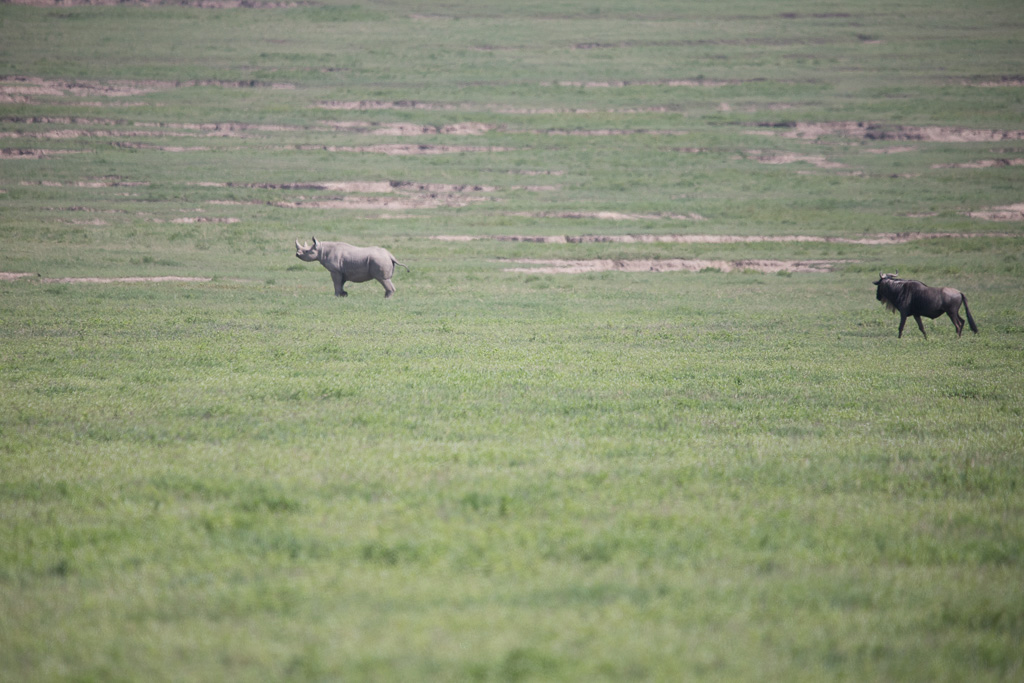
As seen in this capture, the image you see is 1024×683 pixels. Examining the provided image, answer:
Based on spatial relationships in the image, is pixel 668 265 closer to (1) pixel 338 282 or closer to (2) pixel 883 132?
(1) pixel 338 282

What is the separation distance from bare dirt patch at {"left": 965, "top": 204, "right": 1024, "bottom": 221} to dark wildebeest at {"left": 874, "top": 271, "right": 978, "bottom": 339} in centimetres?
3142

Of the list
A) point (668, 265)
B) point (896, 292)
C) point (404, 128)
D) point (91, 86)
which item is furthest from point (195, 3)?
point (896, 292)

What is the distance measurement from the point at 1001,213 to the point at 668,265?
951 inches

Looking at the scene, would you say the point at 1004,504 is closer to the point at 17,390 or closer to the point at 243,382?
the point at 243,382

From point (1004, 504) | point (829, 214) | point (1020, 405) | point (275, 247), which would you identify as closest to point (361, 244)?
point (275, 247)

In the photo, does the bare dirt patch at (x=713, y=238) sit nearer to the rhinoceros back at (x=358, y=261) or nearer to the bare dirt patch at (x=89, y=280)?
the rhinoceros back at (x=358, y=261)

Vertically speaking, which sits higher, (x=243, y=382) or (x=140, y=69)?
(x=140, y=69)

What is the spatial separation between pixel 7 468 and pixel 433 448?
4821 millimetres

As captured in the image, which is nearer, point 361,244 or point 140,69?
point 361,244

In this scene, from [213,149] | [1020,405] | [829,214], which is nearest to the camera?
[1020,405]

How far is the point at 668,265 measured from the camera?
35594 mm

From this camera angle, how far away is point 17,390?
13008 millimetres

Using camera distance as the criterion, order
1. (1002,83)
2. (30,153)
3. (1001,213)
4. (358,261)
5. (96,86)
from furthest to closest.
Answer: (1002,83) < (96,86) < (30,153) < (1001,213) < (358,261)

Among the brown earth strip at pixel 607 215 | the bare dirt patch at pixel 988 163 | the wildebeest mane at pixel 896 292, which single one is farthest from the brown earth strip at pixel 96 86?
the wildebeest mane at pixel 896 292
